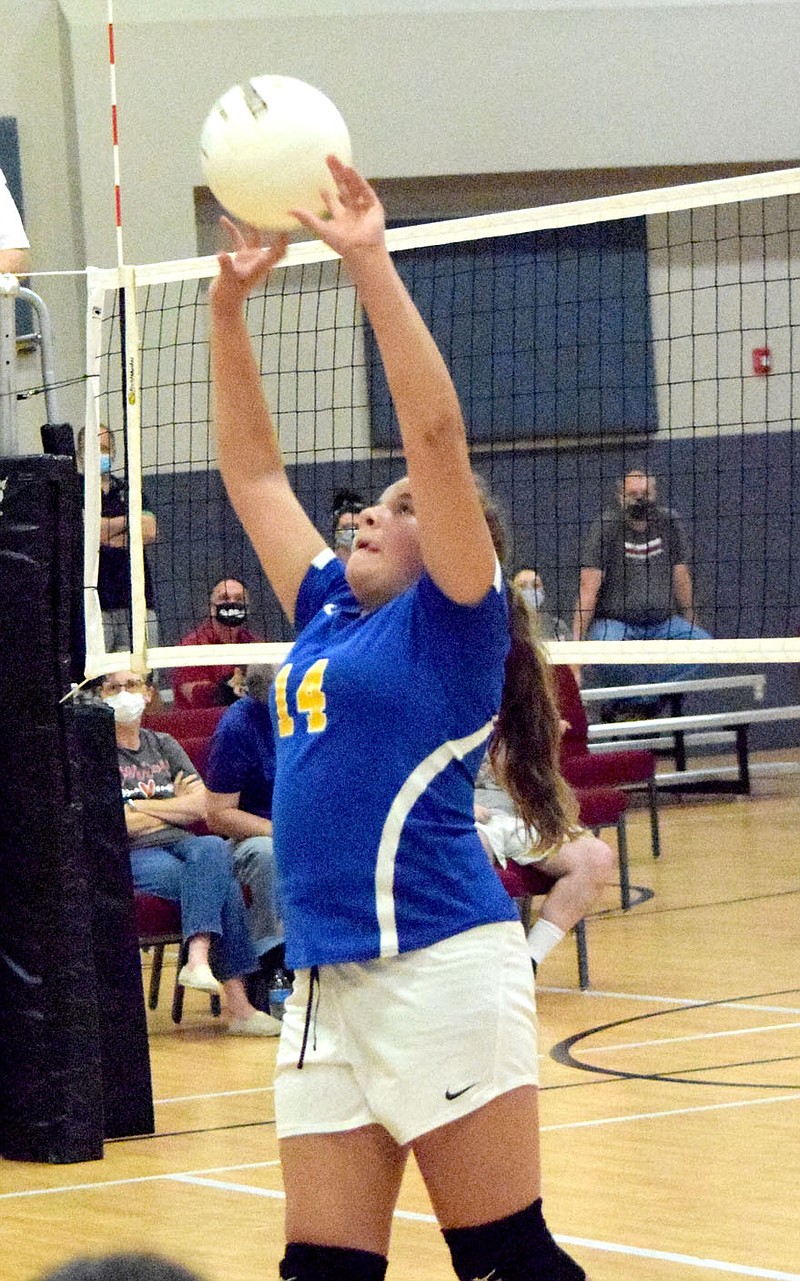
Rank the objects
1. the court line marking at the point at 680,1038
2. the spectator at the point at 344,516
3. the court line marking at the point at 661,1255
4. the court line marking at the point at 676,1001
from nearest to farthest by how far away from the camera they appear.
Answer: the court line marking at the point at 661,1255 < the court line marking at the point at 680,1038 < the court line marking at the point at 676,1001 < the spectator at the point at 344,516

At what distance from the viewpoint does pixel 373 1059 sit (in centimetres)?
238

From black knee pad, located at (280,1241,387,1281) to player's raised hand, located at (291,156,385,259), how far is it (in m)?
1.24

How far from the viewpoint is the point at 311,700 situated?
2447mm

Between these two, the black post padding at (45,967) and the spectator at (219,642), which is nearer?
the black post padding at (45,967)

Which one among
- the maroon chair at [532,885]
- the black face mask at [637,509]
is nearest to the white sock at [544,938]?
A: the maroon chair at [532,885]

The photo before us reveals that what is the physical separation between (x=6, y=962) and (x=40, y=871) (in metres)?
0.27

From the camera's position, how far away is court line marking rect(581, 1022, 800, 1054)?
601 centimetres

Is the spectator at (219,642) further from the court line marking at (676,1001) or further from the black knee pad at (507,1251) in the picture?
the black knee pad at (507,1251)

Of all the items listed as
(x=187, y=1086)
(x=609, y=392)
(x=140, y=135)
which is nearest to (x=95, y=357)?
(x=187, y=1086)

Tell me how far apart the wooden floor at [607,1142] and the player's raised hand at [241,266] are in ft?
4.56

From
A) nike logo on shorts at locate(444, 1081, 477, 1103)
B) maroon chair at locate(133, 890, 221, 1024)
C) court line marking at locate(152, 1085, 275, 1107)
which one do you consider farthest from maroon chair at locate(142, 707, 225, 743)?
nike logo on shorts at locate(444, 1081, 477, 1103)

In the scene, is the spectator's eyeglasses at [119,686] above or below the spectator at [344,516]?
below

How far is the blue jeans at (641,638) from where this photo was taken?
33.8 feet

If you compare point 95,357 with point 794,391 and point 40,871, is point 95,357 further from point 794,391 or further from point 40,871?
point 794,391
